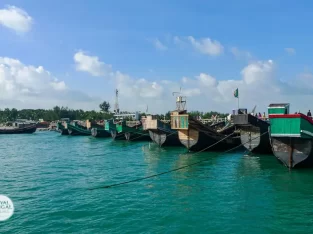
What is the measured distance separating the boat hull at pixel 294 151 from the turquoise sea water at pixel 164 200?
1.51 ft

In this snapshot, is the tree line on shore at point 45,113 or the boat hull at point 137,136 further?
the tree line on shore at point 45,113

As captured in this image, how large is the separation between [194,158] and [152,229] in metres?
14.1

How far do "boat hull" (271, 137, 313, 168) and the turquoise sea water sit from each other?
1.51ft

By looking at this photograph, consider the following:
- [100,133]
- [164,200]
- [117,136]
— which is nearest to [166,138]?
[117,136]

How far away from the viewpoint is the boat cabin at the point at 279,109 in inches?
608

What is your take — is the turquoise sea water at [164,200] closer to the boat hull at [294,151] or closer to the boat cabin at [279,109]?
the boat hull at [294,151]

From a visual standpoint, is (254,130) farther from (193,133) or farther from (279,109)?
(279,109)

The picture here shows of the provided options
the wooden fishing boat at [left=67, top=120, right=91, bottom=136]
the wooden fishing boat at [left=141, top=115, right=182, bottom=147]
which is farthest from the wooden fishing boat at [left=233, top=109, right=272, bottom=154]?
the wooden fishing boat at [left=67, top=120, right=91, bottom=136]

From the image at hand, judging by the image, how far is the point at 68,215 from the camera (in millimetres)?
10141

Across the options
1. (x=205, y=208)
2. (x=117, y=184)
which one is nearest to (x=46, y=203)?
(x=117, y=184)

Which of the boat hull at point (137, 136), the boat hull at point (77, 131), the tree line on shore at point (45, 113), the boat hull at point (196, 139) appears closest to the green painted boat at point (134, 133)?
the boat hull at point (137, 136)

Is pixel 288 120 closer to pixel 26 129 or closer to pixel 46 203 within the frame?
pixel 46 203

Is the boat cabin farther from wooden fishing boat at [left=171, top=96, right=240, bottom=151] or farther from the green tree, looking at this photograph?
the green tree

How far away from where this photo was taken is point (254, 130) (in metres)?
22.3
